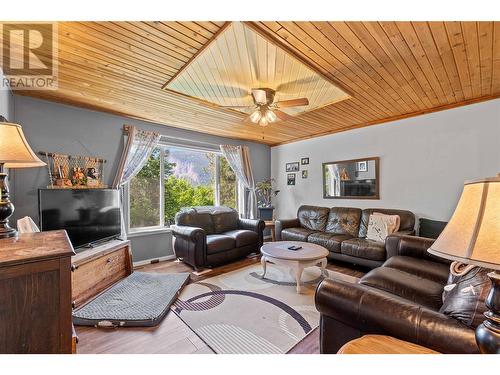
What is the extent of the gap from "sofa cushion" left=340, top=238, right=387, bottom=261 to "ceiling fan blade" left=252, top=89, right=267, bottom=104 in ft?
7.98

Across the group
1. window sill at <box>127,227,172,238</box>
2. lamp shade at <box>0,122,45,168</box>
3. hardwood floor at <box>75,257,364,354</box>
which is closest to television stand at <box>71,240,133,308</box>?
hardwood floor at <box>75,257,364,354</box>

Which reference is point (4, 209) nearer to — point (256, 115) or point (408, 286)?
point (256, 115)

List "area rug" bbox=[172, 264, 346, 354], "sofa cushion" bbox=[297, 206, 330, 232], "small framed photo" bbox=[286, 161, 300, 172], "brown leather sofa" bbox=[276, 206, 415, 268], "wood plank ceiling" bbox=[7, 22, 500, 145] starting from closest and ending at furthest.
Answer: "wood plank ceiling" bbox=[7, 22, 500, 145] → "area rug" bbox=[172, 264, 346, 354] → "brown leather sofa" bbox=[276, 206, 415, 268] → "sofa cushion" bbox=[297, 206, 330, 232] → "small framed photo" bbox=[286, 161, 300, 172]

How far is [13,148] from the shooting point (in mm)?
1177

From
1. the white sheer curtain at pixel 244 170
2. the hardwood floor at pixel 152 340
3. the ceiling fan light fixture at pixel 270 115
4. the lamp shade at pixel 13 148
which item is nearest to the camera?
the lamp shade at pixel 13 148

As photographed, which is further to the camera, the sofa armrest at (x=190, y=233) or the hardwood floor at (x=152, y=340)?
the sofa armrest at (x=190, y=233)

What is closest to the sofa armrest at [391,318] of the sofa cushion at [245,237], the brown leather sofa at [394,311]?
the brown leather sofa at [394,311]

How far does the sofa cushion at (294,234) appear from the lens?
13.3ft

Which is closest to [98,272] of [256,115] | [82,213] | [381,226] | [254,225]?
[82,213]

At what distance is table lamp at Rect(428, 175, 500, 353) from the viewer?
25.6 inches

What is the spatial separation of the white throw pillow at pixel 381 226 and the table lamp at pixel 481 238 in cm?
298

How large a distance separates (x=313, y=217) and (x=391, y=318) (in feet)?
11.3

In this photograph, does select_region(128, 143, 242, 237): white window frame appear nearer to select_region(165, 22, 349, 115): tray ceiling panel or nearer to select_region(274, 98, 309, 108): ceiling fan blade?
select_region(165, 22, 349, 115): tray ceiling panel

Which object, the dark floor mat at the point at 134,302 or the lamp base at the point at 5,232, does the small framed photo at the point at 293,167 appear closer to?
the dark floor mat at the point at 134,302
